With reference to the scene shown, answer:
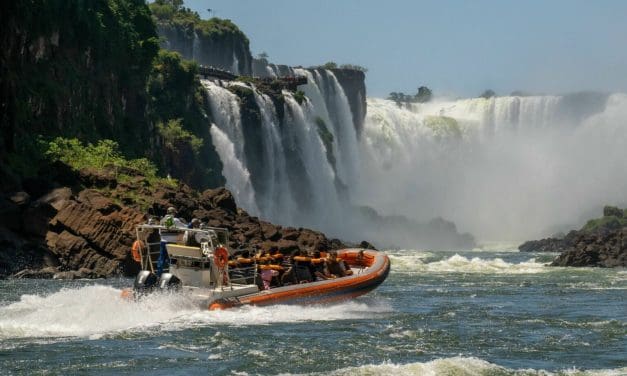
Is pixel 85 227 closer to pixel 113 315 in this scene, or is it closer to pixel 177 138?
pixel 113 315

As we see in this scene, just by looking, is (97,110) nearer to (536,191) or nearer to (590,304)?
(590,304)

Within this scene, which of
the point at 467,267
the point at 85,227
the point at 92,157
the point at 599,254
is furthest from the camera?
the point at 599,254

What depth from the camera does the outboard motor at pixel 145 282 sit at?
102ft

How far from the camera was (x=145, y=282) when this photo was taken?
3116 centimetres

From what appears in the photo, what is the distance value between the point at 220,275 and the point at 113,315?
11.1 ft

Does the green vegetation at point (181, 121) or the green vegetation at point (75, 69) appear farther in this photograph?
the green vegetation at point (181, 121)

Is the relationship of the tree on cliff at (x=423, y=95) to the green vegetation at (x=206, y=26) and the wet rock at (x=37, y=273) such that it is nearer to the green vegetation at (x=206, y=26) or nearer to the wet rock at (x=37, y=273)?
the green vegetation at (x=206, y=26)

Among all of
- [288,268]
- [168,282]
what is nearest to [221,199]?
[288,268]

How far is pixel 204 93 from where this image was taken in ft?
295

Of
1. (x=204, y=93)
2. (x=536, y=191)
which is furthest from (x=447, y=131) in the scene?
(x=204, y=93)

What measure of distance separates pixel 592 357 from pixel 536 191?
371 ft

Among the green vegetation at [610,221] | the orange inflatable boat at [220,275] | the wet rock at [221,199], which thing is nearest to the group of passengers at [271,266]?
the orange inflatable boat at [220,275]

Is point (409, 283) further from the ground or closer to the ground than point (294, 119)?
closer to the ground

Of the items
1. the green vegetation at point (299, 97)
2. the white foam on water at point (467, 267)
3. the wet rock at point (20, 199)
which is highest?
the green vegetation at point (299, 97)
